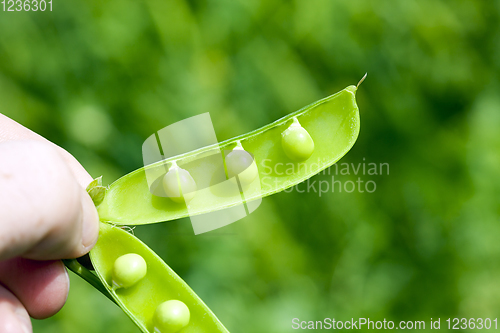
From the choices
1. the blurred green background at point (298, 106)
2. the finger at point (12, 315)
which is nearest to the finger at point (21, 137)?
the blurred green background at point (298, 106)

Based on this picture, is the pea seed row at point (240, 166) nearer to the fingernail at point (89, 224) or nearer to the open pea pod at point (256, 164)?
the open pea pod at point (256, 164)

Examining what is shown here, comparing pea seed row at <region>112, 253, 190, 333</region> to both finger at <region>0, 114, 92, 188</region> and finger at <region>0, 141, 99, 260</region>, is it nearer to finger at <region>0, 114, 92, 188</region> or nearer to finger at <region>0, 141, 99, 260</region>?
finger at <region>0, 141, 99, 260</region>

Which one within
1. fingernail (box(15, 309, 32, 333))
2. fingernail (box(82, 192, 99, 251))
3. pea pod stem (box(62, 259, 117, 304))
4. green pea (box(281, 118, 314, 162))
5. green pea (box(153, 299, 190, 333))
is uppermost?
green pea (box(281, 118, 314, 162))

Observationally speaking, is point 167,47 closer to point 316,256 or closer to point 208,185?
point 208,185

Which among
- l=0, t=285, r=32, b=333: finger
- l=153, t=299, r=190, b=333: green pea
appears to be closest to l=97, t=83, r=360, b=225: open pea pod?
l=153, t=299, r=190, b=333: green pea

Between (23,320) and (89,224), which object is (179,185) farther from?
(23,320)

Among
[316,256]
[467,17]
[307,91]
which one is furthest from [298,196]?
[467,17]

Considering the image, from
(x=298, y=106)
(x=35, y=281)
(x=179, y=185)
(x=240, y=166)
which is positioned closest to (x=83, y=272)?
(x=35, y=281)
